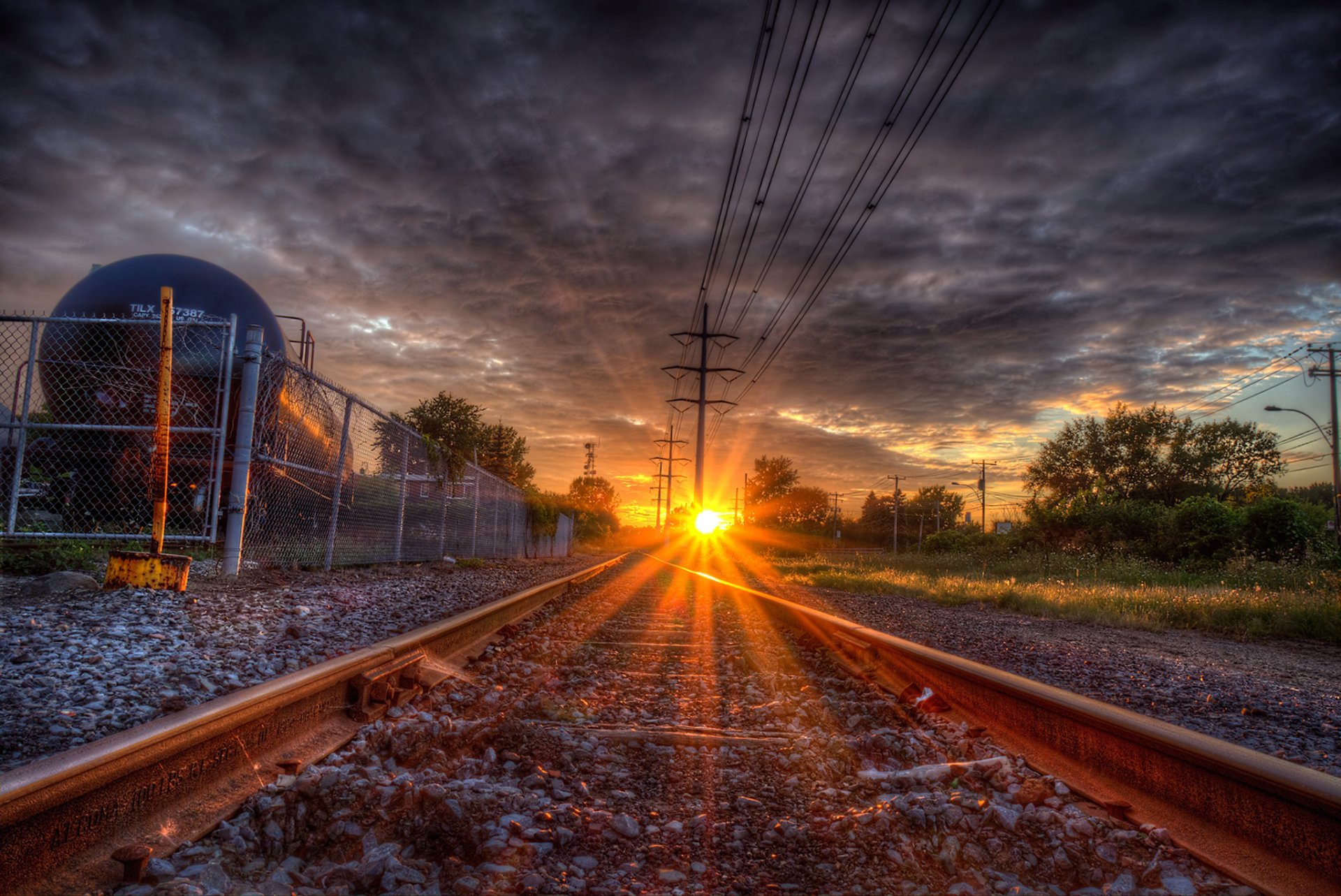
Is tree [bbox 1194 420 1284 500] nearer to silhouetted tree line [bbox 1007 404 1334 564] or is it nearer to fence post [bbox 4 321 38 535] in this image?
silhouetted tree line [bbox 1007 404 1334 564]

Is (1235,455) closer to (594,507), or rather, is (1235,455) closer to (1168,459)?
(1168,459)

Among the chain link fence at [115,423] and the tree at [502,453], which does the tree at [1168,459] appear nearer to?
the tree at [502,453]

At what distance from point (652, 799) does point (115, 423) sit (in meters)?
9.23

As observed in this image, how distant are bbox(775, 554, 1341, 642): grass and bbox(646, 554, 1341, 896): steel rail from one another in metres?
8.05

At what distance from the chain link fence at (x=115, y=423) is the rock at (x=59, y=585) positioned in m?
2.73

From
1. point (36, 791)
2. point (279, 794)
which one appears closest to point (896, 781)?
point (279, 794)

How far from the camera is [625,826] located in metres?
2.16

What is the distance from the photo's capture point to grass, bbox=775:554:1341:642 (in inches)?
374

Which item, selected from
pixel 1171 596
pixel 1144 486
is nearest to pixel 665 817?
pixel 1171 596

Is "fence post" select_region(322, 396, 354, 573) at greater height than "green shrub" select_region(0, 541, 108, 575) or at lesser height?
greater

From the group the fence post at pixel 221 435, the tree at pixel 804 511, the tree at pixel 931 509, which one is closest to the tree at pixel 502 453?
the fence post at pixel 221 435

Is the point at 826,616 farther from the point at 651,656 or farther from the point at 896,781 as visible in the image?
the point at 896,781

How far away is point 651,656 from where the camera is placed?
5668mm

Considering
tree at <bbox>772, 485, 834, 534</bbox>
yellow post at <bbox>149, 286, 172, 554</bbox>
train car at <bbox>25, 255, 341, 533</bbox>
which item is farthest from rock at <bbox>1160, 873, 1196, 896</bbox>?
tree at <bbox>772, 485, 834, 534</bbox>
